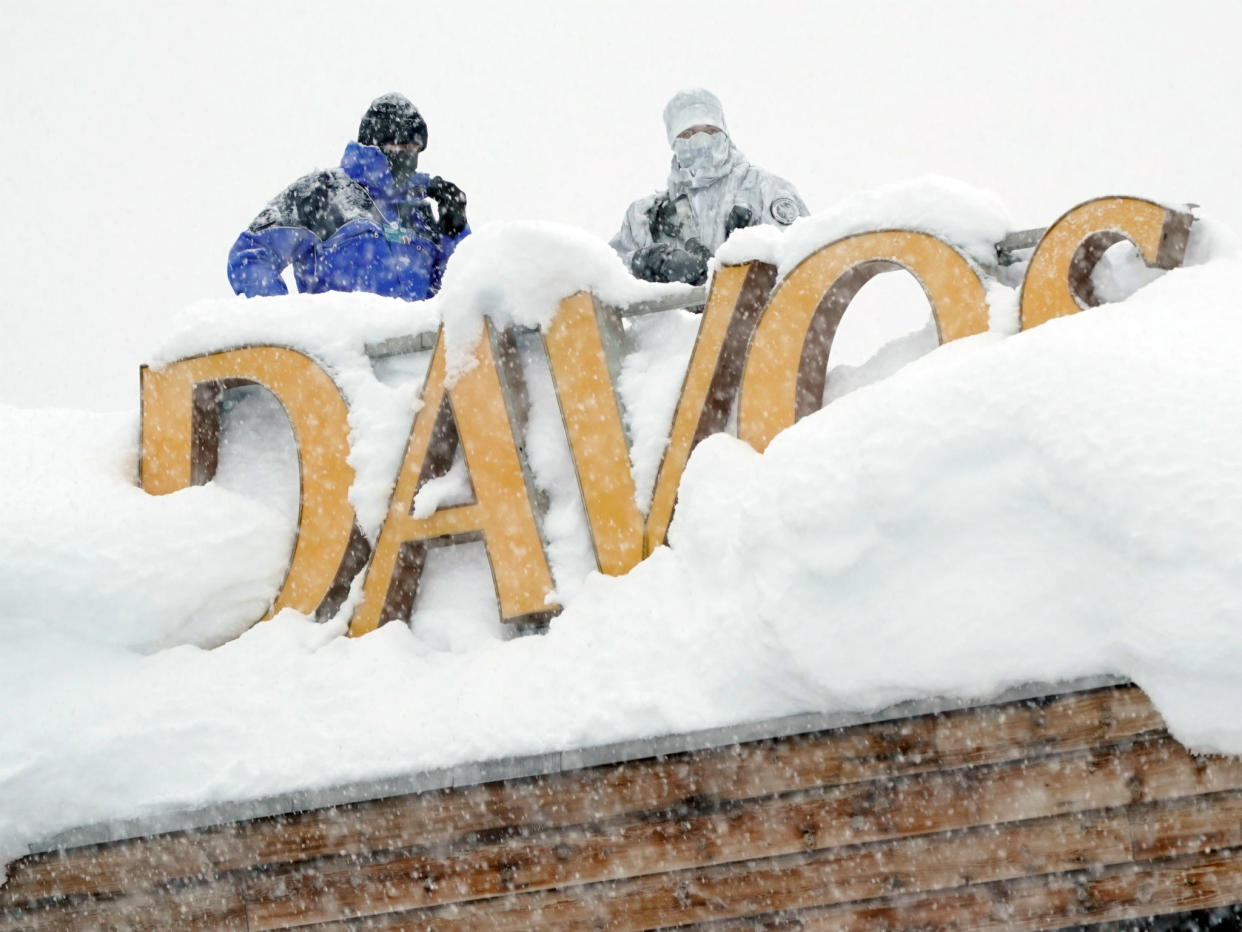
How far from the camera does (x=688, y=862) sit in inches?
129

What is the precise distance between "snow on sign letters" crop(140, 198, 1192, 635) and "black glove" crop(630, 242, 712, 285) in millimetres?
721

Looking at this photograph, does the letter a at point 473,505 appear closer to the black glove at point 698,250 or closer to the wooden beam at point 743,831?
the wooden beam at point 743,831

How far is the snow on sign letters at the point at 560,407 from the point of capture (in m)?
3.77

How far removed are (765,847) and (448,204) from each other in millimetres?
3721

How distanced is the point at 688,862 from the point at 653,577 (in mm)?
889

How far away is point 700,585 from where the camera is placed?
3.50 meters

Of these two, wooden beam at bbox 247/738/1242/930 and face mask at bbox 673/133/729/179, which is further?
face mask at bbox 673/133/729/179

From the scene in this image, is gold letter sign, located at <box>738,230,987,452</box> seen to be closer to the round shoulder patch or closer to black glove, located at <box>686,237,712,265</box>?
black glove, located at <box>686,237,712,265</box>

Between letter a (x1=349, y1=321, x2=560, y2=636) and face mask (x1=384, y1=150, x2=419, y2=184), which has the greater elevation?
face mask (x1=384, y1=150, x2=419, y2=184)

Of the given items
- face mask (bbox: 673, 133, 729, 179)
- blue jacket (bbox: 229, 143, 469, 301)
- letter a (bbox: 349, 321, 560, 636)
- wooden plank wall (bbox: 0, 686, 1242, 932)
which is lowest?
wooden plank wall (bbox: 0, 686, 1242, 932)

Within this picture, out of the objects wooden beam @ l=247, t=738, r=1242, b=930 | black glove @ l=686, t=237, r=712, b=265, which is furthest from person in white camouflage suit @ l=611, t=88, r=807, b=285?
wooden beam @ l=247, t=738, r=1242, b=930

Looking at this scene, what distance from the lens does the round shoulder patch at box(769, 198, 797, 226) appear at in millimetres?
5117

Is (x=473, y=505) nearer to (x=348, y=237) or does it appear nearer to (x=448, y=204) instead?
(x=348, y=237)

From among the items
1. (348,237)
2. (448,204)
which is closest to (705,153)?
(448,204)
